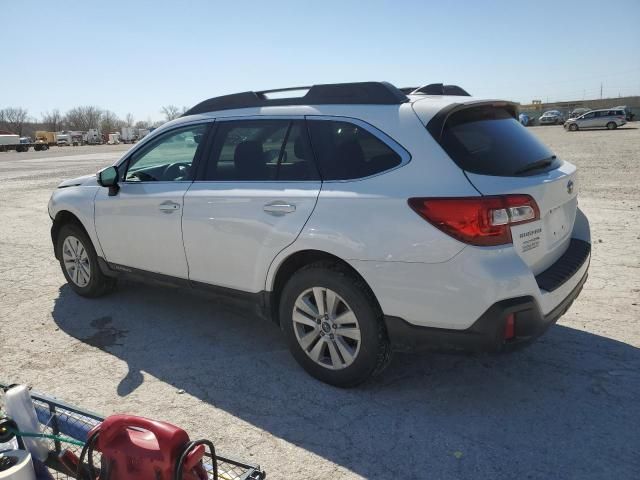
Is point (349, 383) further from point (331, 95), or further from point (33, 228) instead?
point (33, 228)

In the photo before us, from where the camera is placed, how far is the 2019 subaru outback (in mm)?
2840

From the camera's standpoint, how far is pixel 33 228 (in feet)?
30.4

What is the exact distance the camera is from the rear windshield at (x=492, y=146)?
9.81ft

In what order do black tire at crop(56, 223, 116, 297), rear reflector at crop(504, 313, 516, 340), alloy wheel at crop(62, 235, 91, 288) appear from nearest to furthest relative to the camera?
rear reflector at crop(504, 313, 516, 340)
black tire at crop(56, 223, 116, 297)
alloy wheel at crop(62, 235, 91, 288)

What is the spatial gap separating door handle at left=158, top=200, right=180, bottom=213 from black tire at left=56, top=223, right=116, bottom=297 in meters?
1.29

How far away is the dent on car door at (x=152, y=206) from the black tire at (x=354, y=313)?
1.19m

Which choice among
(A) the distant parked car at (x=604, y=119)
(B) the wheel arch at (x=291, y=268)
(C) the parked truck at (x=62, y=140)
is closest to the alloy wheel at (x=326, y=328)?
(B) the wheel arch at (x=291, y=268)

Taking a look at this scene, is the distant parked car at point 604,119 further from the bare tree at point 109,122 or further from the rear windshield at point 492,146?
the bare tree at point 109,122

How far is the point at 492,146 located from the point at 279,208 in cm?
138

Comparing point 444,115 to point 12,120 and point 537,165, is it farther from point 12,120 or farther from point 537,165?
point 12,120

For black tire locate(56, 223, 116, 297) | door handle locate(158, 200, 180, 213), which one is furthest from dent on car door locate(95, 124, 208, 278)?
black tire locate(56, 223, 116, 297)

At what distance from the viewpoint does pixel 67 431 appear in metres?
2.63

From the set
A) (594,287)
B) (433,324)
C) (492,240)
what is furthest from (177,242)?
(594,287)

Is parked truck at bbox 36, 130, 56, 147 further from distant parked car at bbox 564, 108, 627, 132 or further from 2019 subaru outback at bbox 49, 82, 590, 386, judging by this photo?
2019 subaru outback at bbox 49, 82, 590, 386
